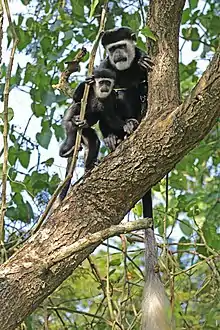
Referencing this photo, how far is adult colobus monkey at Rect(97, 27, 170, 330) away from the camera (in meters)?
1.92

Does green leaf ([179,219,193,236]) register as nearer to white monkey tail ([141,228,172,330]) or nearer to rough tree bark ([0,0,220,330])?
white monkey tail ([141,228,172,330])

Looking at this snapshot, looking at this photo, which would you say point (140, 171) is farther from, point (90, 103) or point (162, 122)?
point (90, 103)

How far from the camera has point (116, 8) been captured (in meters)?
3.44

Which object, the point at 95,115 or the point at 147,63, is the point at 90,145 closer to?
the point at 95,115

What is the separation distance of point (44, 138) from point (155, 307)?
3.91 ft

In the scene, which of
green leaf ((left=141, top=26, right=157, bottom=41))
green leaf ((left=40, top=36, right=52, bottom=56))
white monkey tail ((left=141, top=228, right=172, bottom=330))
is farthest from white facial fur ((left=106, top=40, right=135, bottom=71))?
white monkey tail ((left=141, top=228, right=172, bottom=330))

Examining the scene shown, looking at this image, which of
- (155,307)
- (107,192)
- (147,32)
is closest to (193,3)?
(147,32)

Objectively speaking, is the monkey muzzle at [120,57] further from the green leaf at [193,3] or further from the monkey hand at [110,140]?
the green leaf at [193,3]

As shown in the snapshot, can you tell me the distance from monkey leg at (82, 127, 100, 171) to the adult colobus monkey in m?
0.08

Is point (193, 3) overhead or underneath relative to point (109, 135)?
overhead

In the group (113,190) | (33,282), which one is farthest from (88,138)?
(33,282)

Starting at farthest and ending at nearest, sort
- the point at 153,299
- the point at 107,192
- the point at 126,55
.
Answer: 1. the point at 126,55
2. the point at 153,299
3. the point at 107,192

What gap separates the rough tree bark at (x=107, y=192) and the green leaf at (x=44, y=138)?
3.14 feet

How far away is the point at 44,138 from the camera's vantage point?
291 centimetres
